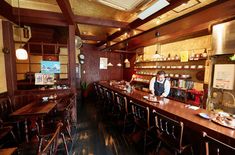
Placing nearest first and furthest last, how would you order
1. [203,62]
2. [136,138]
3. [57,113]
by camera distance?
[136,138] → [57,113] → [203,62]

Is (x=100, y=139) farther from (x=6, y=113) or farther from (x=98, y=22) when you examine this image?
(x=98, y=22)

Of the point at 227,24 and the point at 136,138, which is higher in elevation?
the point at 227,24

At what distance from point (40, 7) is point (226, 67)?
17.5 ft

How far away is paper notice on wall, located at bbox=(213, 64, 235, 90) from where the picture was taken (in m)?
2.94

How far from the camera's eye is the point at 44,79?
4031 millimetres

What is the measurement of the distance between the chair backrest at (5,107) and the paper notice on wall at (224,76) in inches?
210

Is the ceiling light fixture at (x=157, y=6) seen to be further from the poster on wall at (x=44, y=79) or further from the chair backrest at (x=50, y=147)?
the poster on wall at (x=44, y=79)

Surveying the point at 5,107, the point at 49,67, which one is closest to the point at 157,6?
the point at 49,67

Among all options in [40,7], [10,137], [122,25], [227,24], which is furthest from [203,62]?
[10,137]

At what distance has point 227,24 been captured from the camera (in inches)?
115

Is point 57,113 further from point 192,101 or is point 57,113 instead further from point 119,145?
point 192,101

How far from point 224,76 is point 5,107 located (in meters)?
5.51

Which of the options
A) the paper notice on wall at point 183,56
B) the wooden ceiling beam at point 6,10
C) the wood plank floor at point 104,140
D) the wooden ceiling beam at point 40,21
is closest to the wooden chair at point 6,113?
the wood plank floor at point 104,140

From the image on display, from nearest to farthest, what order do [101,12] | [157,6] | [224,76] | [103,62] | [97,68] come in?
[157,6]
[224,76]
[101,12]
[97,68]
[103,62]
